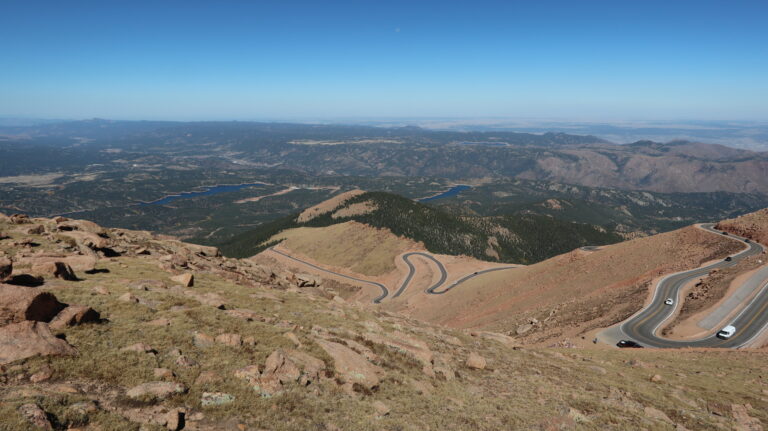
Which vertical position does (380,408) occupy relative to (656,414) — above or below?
above

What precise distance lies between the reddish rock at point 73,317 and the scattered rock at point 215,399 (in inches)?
312

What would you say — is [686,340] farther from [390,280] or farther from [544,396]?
[390,280]

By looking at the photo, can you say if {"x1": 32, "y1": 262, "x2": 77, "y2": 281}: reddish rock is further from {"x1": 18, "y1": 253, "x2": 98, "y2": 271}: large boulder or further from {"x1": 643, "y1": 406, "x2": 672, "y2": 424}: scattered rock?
{"x1": 643, "y1": 406, "x2": 672, "y2": 424}: scattered rock

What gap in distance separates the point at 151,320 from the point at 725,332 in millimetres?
61333

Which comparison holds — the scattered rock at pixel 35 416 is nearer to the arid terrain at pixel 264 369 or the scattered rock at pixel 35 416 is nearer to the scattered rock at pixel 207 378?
the arid terrain at pixel 264 369

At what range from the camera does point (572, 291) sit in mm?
70875

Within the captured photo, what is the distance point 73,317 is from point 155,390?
6.85m

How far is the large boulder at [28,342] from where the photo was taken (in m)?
13.5

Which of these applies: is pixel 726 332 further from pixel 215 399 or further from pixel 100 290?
pixel 100 290

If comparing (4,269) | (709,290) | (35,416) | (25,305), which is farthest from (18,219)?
(709,290)

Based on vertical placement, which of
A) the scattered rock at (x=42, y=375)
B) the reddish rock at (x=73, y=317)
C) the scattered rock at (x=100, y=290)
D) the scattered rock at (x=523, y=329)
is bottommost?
the scattered rock at (x=523, y=329)

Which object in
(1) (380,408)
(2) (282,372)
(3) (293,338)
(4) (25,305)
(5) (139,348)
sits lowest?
(1) (380,408)

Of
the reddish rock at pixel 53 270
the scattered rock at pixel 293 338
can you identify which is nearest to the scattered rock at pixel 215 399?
Result: the scattered rock at pixel 293 338

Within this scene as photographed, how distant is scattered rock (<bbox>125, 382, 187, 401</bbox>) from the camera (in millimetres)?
13086
